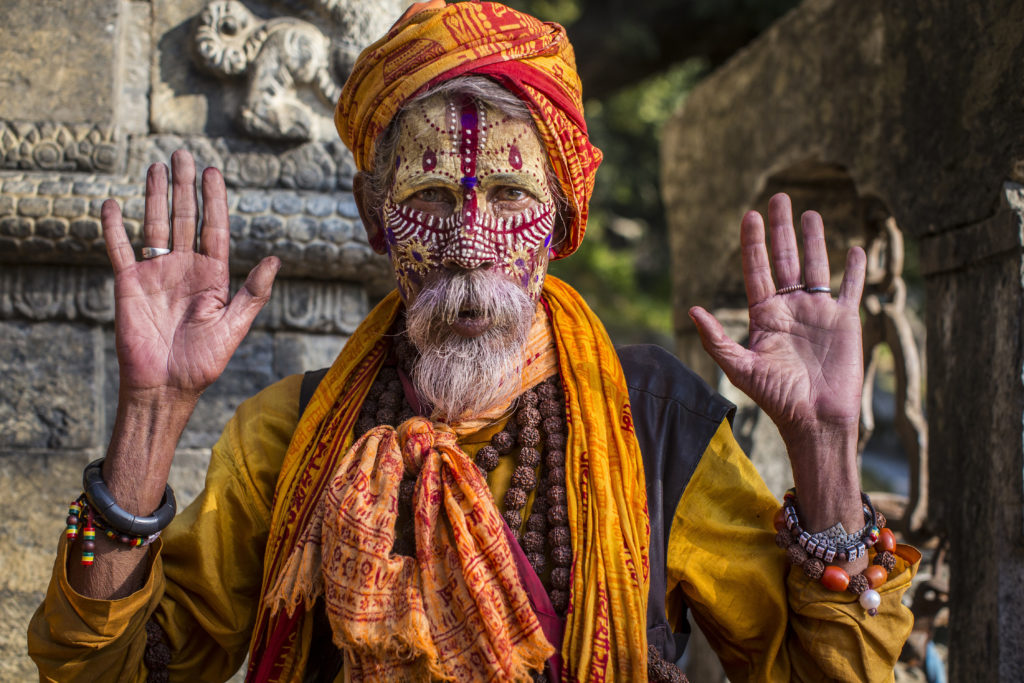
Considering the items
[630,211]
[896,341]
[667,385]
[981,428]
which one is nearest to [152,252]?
[667,385]

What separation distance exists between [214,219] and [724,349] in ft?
3.64

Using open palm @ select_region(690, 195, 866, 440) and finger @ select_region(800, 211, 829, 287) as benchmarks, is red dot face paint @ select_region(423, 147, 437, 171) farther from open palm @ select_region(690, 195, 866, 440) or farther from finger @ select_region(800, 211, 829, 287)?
finger @ select_region(800, 211, 829, 287)

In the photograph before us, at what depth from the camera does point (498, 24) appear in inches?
69.8

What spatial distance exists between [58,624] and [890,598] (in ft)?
5.37

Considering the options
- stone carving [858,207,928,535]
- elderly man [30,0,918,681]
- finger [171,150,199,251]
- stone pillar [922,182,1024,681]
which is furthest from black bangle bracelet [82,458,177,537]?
stone carving [858,207,928,535]

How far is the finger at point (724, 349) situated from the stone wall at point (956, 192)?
49.8 inches

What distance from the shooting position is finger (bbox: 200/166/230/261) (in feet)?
5.80

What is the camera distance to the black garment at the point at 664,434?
1.73 meters

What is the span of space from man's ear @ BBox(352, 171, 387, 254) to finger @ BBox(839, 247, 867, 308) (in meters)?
1.05

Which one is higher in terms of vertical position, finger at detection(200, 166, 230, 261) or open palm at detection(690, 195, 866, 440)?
finger at detection(200, 166, 230, 261)

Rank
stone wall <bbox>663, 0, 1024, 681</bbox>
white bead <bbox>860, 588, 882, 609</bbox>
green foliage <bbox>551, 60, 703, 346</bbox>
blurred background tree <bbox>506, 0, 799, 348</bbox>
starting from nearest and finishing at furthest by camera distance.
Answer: white bead <bbox>860, 588, 882, 609</bbox>, stone wall <bbox>663, 0, 1024, 681</bbox>, blurred background tree <bbox>506, 0, 799, 348</bbox>, green foliage <bbox>551, 60, 703, 346</bbox>

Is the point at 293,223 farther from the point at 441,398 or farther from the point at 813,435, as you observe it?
the point at 813,435

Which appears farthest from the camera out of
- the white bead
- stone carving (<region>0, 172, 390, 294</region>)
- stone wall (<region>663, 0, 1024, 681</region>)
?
stone wall (<region>663, 0, 1024, 681</region>)

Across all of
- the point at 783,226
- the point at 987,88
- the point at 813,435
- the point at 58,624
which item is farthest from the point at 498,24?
the point at 987,88
